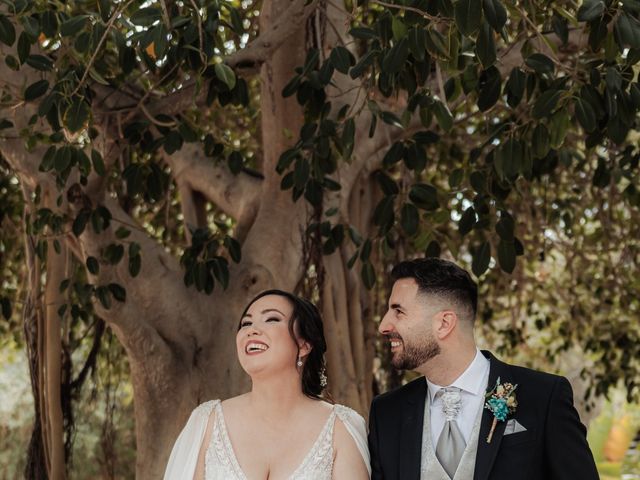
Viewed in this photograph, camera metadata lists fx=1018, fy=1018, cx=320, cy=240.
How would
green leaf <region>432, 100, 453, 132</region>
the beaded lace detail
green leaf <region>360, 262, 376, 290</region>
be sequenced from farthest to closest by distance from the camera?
green leaf <region>360, 262, 376, 290</region>, green leaf <region>432, 100, 453, 132</region>, the beaded lace detail

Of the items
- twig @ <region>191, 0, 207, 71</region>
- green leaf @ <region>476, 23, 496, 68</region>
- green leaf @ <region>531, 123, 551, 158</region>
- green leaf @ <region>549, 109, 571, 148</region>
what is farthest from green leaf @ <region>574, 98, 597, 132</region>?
twig @ <region>191, 0, 207, 71</region>

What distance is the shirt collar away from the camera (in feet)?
9.25

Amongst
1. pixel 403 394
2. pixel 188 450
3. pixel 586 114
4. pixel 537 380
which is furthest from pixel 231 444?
pixel 586 114

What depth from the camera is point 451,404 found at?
2785mm

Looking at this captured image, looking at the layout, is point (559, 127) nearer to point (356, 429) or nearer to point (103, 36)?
point (356, 429)

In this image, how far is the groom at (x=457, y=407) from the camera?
2.69 metres

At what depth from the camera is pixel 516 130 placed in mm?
3484

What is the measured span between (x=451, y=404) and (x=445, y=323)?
0.22 metres

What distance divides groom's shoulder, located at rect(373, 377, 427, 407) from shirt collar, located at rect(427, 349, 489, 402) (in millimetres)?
58

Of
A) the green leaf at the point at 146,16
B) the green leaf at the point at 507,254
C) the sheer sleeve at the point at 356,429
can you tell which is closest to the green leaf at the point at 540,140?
the green leaf at the point at 507,254

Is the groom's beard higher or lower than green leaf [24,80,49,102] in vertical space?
lower

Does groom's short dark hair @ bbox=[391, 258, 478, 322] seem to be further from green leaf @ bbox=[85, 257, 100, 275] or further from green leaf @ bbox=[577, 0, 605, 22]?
green leaf @ bbox=[85, 257, 100, 275]

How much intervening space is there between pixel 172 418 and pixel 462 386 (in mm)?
1720

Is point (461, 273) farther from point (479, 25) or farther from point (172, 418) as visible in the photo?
point (172, 418)
